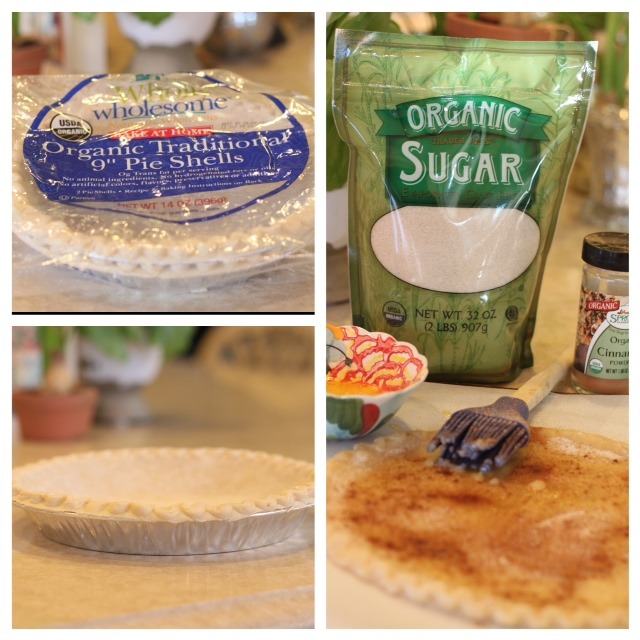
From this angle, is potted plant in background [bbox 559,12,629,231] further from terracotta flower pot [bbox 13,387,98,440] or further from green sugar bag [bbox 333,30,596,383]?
terracotta flower pot [bbox 13,387,98,440]

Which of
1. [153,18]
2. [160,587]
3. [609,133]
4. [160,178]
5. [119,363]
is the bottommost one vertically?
[160,587]

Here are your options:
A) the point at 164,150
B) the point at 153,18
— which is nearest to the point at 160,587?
the point at 164,150

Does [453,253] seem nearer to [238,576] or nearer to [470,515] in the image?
[470,515]

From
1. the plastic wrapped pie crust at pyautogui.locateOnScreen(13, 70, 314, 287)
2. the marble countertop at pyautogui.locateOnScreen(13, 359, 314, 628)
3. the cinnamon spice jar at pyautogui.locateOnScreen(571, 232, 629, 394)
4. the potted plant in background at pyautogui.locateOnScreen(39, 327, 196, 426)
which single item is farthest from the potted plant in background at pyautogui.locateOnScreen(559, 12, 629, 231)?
the potted plant in background at pyautogui.locateOnScreen(39, 327, 196, 426)

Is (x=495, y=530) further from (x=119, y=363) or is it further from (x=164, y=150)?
(x=119, y=363)

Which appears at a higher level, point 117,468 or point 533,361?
point 533,361

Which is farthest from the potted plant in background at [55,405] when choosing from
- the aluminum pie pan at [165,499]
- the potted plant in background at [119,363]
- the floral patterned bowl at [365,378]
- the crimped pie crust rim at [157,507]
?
the floral patterned bowl at [365,378]
